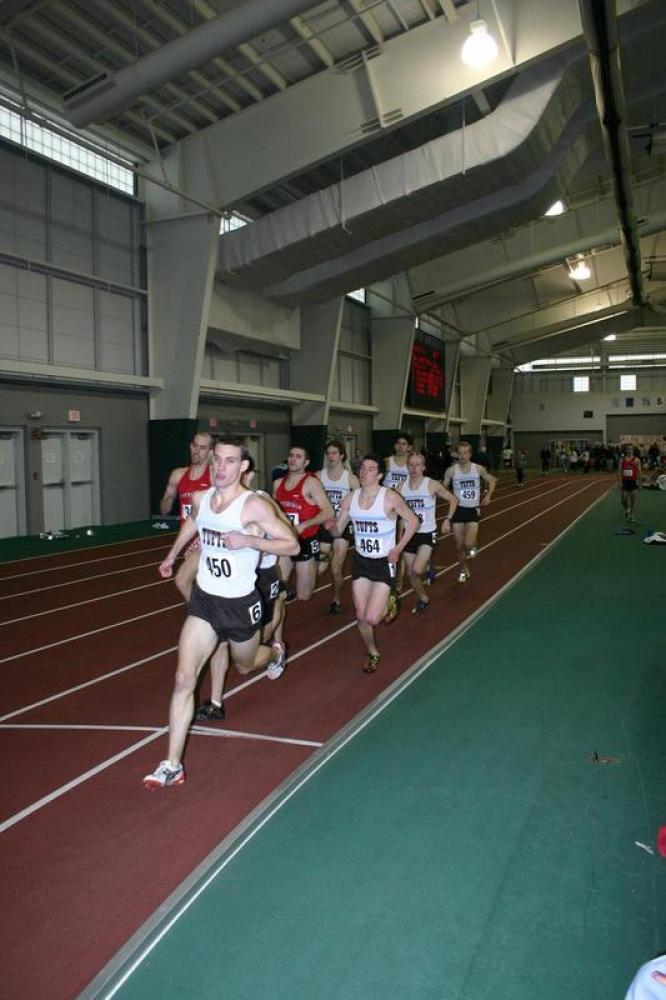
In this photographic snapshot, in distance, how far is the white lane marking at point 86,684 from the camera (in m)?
5.97

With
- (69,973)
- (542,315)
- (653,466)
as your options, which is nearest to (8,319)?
(69,973)

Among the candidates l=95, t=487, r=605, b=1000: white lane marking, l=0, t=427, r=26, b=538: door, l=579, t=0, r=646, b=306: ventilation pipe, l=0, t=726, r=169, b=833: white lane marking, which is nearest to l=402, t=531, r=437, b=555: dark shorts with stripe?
l=95, t=487, r=605, b=1000: white lane marking

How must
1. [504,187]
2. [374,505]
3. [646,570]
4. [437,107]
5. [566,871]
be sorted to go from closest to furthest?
1. [566,871]
2. [374,505]
3. [646,570]
4. [437,107]
5. [504,187]

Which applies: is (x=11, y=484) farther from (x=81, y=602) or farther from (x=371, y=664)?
(x=371, y=664)

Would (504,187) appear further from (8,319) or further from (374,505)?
(374,505)

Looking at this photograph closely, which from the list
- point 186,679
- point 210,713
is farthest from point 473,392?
point 186,679

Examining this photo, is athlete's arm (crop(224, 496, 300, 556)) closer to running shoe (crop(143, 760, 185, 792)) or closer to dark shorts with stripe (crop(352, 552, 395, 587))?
running shoe (crop(143, 760, 185, 792))

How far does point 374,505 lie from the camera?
7160mm

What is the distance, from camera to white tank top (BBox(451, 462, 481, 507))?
12.0 meters

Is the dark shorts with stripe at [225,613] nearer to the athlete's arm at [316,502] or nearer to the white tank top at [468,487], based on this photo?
the athlete's arm at [316,502]

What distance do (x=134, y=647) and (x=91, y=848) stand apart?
4.13m

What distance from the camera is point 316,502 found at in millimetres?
8297

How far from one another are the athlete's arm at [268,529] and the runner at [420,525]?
4.60 metres

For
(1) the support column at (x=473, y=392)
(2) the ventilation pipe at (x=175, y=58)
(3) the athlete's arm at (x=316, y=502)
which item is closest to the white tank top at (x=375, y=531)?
(3) the athlete's arm at (x=316, y=502)
